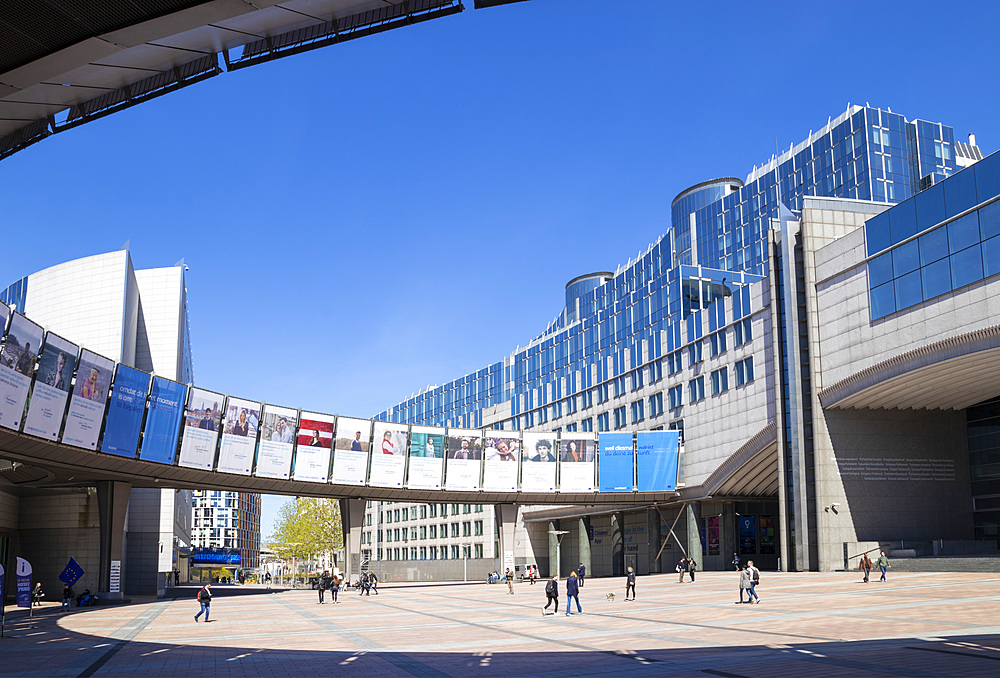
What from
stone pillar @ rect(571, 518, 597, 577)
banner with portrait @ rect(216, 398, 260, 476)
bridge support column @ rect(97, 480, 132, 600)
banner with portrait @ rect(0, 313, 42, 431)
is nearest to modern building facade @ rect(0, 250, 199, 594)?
bridge support column @ rect(97, 480, 132, 600)

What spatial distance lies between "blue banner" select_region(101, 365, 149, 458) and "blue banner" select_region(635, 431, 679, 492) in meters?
39.6

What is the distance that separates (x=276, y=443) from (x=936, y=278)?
133 feet

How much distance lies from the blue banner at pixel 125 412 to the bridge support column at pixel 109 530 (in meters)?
5.86

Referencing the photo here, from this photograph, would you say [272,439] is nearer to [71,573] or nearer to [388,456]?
[388,456]

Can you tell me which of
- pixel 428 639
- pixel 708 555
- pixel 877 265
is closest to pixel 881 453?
pixel 877 265

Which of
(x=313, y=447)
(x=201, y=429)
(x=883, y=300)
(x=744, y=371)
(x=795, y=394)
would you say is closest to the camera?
(x=201, y=429)

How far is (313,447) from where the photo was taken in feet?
189

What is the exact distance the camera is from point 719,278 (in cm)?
7594

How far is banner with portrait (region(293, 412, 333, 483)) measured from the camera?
56.9 m

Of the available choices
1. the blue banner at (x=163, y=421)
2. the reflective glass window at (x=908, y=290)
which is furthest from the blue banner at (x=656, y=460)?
the blue banner at (x=163, y=421)

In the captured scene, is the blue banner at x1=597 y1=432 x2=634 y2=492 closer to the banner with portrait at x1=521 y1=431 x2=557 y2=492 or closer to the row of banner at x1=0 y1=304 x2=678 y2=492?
the row of banner at x1=0 y1=304 x2=678 y2=492

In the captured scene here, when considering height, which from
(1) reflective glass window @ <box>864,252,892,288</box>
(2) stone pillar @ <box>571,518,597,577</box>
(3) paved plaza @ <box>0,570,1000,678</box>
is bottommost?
(2) stone pillar @ <box>571,518,597,577</box>

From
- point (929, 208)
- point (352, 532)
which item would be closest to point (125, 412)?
point (352, 532)

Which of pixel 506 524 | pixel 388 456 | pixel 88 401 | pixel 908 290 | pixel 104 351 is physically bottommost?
pixel 506 524
